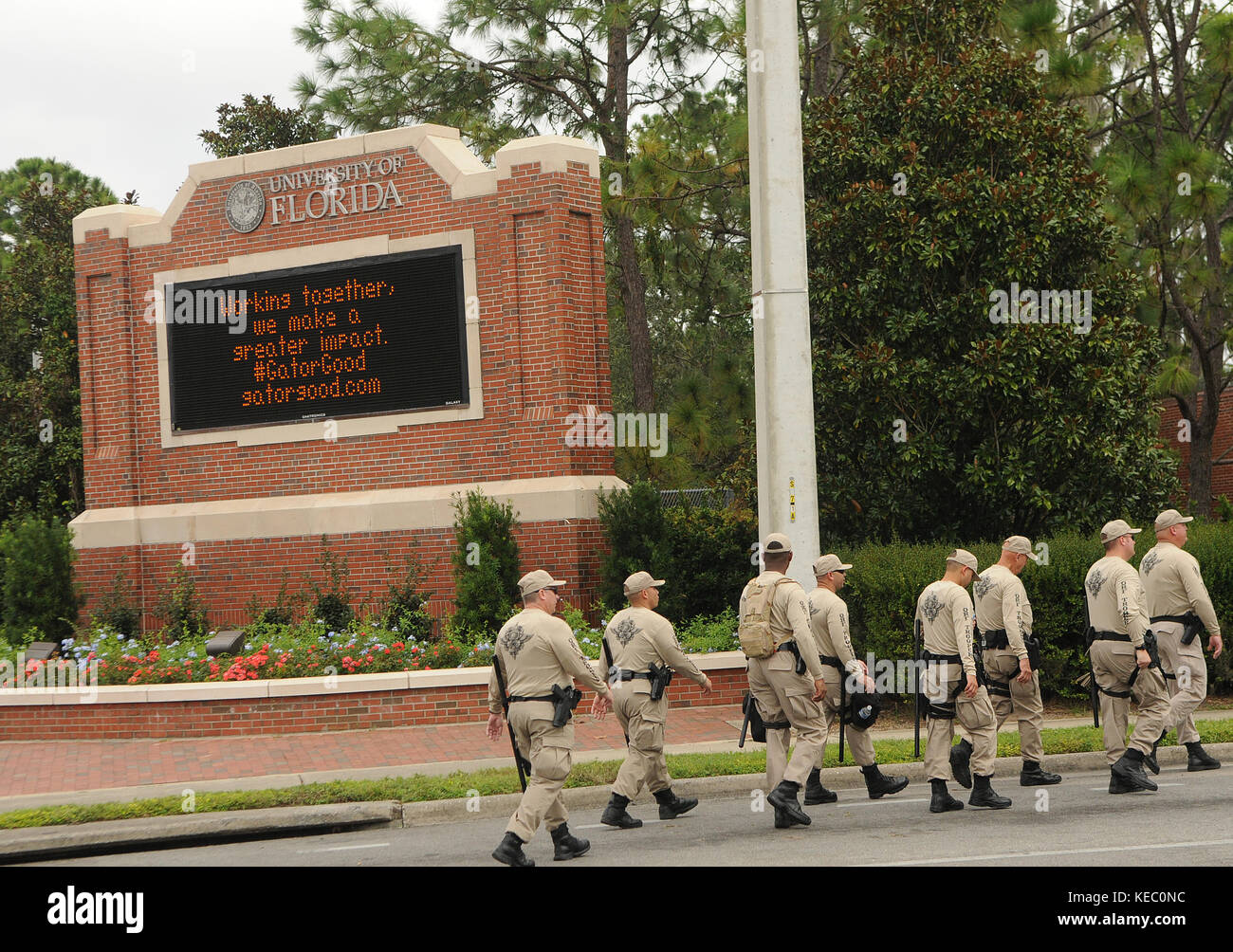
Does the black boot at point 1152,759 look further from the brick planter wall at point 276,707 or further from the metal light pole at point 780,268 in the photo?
the brick planter wall at point 276,707

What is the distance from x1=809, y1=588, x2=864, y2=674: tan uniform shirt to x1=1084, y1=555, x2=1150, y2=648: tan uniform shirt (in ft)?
6.66

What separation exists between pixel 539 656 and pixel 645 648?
1399 mm

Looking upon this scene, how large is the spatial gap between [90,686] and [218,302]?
21.0 feet

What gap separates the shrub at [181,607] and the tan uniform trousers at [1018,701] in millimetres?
11430

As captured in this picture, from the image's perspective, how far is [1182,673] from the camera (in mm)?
10914

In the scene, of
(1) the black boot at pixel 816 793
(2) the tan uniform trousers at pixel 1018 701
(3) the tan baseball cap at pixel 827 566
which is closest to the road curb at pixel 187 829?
(1) the black boot at pixel 816 793

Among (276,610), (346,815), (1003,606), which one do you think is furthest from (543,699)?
(276,610)

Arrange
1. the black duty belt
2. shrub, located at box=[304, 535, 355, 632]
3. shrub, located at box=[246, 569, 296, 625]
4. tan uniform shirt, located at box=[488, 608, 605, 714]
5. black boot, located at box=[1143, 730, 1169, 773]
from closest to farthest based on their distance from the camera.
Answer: tan uniform shirt, located at box=[488, 608, 605, 714], black boot, located at box=[1143, 730, 1169, 773], the black duty belt, shrub, located at box=[304, 535, 355, 632], shrub, located at box=[246, 569, 296, 625]

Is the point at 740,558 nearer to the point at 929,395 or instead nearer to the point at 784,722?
the point at 929,395

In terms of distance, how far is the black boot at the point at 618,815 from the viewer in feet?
32.1

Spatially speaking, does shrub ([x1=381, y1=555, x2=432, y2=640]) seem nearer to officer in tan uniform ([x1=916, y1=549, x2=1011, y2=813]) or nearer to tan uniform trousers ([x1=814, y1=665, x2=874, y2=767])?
tan uniform trousers ([x1=814, y1=665, x2=874, y2=767])

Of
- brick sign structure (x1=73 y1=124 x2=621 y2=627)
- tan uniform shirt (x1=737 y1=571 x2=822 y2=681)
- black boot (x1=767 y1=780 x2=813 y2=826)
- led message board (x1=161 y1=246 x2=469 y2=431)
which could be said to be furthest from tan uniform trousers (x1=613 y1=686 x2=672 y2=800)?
led message board (x1=161 y1=246 x2=469 y2=431)

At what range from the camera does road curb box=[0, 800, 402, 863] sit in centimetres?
1009

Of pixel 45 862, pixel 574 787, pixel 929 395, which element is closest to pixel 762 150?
pixel 929 395
